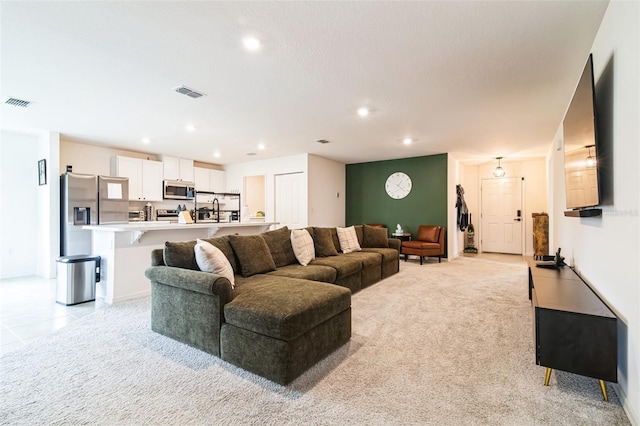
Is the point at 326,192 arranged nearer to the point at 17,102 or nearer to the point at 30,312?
the point at 17,102

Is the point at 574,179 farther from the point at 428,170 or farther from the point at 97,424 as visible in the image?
the point at 428,170

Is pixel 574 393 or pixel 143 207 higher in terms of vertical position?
pixel 143 207

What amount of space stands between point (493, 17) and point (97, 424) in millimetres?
3460

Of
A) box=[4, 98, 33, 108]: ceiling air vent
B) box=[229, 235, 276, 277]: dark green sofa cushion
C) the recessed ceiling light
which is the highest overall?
box=[4, 98, 33, 108]: ceiling air vent

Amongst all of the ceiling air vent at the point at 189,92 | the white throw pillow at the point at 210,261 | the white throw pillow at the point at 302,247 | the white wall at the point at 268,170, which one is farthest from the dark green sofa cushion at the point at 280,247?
the white wall at the point at 268,170

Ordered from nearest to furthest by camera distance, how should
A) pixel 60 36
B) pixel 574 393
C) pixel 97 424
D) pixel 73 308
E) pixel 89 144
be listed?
1. pixel 97 424
2. pixel 574 393
3. pixel 60 36
4. pixel 73 308
5. pixel 89 144

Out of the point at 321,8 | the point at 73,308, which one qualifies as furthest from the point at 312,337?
the point at 73,308

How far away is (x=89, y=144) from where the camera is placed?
5949 mm

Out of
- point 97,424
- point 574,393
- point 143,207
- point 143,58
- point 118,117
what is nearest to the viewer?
point 97,424

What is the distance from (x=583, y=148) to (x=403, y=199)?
16.9 feet

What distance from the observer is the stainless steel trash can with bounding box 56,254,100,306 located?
141 inches

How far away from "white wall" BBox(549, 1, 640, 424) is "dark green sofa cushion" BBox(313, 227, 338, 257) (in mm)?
2938


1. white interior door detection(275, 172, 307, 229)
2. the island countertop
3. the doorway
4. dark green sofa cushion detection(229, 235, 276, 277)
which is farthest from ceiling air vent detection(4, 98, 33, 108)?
the doorway

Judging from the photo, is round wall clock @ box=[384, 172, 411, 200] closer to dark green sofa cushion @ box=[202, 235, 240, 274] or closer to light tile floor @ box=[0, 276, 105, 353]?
dark green sofa cushion @ box=[202, 235, 240, 274]
